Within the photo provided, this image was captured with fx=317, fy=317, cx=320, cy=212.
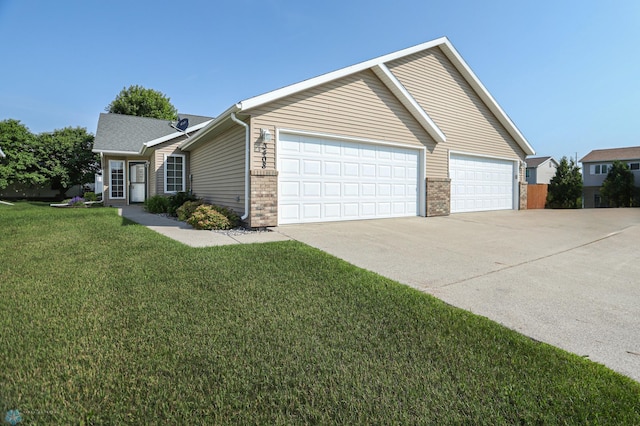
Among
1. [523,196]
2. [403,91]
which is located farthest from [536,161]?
[403,91]

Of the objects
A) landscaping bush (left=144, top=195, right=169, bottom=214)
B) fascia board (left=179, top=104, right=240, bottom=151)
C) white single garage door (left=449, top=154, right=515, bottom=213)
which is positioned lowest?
landscaping bush (left=144, top=195, right=169, bottom=214)

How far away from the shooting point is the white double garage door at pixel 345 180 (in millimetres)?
8211

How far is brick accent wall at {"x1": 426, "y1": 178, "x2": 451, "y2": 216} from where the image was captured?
10.8 metres

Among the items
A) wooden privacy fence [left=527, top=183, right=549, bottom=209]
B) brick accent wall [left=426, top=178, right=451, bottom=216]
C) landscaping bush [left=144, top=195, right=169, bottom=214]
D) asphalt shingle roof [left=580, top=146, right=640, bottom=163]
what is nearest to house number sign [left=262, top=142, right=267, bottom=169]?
brick accent wall [left=426, top=178, right=451, bottom=216]

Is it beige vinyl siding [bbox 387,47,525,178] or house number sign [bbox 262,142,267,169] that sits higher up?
beige vinyl siding [bbox 387,47,525,178]

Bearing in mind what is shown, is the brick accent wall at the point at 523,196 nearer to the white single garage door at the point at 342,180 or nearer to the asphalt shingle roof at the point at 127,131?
the white single garage door at the point at 342,180

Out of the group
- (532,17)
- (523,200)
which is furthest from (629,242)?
(523,200)

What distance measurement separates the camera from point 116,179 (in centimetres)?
1667

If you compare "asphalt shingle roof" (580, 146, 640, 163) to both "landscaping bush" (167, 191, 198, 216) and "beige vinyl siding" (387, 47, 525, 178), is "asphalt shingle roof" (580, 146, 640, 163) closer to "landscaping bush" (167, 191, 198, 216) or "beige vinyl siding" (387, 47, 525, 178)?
"beige vinyl siding" (387, 47, 525, 178)

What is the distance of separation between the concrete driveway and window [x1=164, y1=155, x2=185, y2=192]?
8934mm

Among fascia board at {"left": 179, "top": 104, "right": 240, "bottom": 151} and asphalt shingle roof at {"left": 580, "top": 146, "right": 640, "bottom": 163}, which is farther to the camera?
asphalt shingle roof at {"left": 580, "top": 146, "right": 640, "bottom": 163}

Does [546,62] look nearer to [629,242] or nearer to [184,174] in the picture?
[629,242]

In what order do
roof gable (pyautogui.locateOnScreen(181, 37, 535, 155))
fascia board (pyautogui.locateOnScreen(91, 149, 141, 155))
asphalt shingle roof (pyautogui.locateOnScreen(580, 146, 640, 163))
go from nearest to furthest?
roof gable (pyautogui.locateOnScreen(181, 37, 535, 155)) → fascia board (pyautogui.locateOnScreen(91, 149, 141, 155)) → asphalt shingle roof (pyautogui.locateOnScreen(580, 146, 640, 163))

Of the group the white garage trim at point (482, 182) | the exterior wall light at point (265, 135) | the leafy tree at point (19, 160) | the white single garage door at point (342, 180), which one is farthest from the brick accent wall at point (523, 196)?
the leafy tree at point (19, 160)
